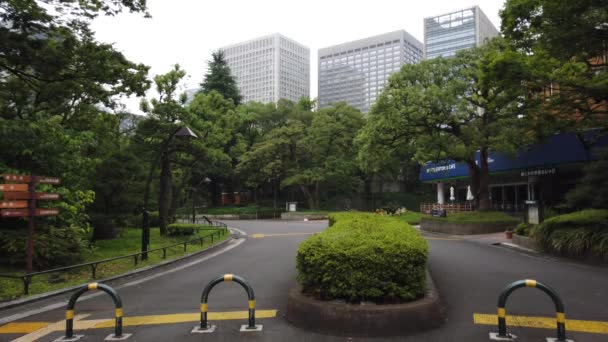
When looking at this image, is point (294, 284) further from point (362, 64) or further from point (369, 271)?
point (362, 64)

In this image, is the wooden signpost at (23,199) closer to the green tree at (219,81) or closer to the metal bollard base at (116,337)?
the metal bollard base at (116,337)

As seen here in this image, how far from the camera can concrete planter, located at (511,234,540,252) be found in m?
15.0

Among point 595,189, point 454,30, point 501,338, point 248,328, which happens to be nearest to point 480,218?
point 595,189

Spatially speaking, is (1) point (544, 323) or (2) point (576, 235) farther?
(2) point (576, 235)

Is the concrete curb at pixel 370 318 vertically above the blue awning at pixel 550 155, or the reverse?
the blue awning at pixel 550 155

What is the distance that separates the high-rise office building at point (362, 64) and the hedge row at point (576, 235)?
80737 millimetres

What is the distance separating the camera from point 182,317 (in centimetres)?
695

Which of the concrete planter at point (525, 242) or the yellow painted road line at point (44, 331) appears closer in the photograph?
the yellow painted road line at point (44, 331)

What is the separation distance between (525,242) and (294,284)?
1094 centimetres

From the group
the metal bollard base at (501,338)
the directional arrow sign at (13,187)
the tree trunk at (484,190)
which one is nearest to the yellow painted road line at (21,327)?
the directional arrow sign at (13,187)

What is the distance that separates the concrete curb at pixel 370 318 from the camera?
561 centimetres

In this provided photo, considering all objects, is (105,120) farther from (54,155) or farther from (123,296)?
(123,296)

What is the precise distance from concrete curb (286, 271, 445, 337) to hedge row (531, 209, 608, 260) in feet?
28.8

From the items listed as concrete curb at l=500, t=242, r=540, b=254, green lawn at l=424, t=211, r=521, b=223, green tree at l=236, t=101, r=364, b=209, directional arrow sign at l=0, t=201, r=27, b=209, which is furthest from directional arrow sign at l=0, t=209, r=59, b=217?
green tree at l=236, t=101, r=364, b=209
